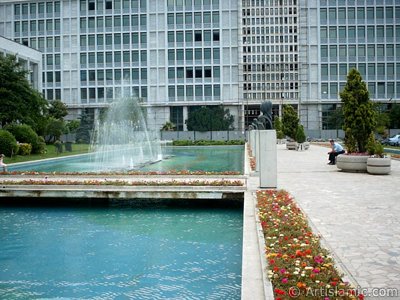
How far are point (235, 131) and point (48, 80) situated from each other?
1381 inches

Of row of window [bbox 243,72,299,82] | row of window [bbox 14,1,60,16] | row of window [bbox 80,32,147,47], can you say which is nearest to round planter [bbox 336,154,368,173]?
row of window [bbox 243,72,299,82]

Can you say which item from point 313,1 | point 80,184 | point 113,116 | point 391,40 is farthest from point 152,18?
point 80,184

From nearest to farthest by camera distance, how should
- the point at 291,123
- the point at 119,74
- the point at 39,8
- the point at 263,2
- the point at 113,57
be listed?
the point at 291,123 → the point at 119,74 → the point at 113,57 → the point at 39,8 → the point at 263,2

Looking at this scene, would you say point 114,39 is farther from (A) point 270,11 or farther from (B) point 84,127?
A: (A) point 270,11

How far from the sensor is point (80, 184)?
14.0 metres

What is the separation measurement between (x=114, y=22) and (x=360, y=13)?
42.6 metres

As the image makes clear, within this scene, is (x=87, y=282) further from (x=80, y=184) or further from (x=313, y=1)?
(x=313, y=1)

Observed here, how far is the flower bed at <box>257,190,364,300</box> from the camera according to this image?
4.65 m

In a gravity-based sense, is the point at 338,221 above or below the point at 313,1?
below

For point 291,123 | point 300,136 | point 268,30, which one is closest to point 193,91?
point 268,30

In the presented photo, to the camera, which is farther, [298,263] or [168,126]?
[168,126]

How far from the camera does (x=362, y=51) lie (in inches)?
2894

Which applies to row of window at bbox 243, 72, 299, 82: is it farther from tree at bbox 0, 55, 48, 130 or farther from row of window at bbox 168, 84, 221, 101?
tree at bbox 0, 55, 48, 130

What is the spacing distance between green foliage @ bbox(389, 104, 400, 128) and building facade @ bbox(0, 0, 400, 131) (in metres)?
3.88
